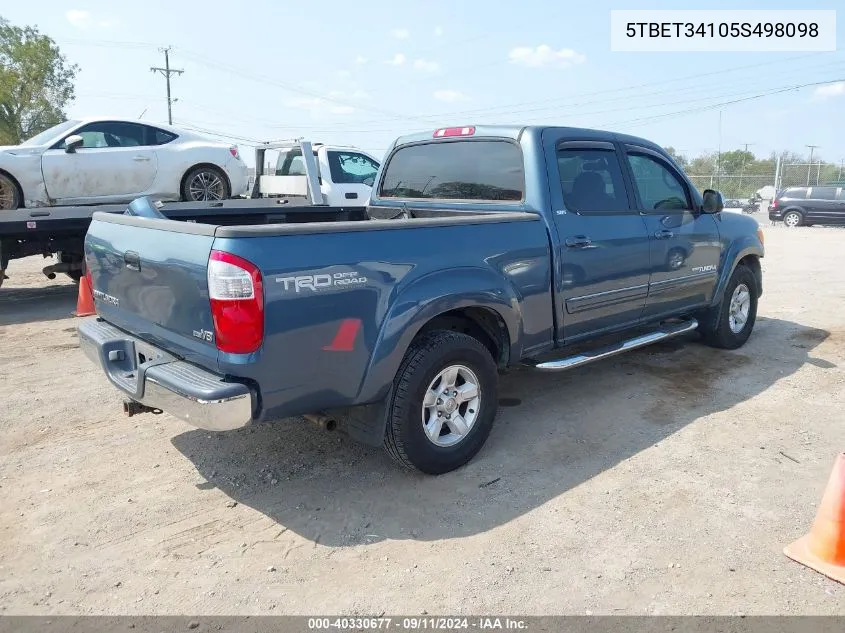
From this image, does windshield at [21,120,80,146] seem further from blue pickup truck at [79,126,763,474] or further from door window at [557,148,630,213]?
door window at [557,148,630,213]

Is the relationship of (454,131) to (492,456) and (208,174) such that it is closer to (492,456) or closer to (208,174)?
(492,456)

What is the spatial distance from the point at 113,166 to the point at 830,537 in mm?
9442

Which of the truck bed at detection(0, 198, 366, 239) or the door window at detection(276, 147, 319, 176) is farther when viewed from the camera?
the door window at detection(276, 147, 319, 176)

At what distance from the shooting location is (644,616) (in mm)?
2625

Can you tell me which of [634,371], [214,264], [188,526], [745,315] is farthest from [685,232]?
[188,526]

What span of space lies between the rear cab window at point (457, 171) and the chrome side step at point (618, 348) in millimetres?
1117

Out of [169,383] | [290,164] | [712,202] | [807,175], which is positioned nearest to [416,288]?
[169,383]

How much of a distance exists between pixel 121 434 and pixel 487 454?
8.00 feet

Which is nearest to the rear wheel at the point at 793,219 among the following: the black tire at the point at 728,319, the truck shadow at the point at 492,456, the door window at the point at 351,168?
the door window at the point at 351,168

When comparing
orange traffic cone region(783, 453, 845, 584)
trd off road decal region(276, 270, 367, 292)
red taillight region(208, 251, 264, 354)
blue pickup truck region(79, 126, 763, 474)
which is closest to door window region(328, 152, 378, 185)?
blue pickup truck region(79, 126, 763, 474)

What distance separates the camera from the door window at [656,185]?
199 inches

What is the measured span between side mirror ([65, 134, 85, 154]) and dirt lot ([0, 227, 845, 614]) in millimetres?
4600

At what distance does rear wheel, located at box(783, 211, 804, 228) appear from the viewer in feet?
75.4

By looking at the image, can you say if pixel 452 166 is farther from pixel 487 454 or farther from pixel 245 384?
pixel 245 384
